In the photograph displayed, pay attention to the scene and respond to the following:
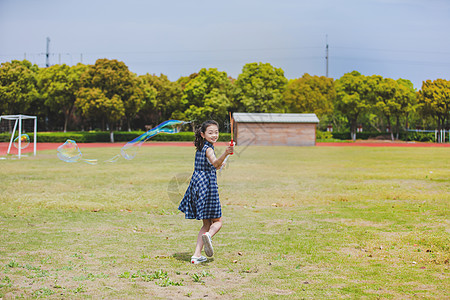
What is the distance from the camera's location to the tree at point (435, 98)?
57781 mm

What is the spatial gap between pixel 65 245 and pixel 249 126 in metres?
44.1

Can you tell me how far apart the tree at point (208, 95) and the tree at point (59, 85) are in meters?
15.1

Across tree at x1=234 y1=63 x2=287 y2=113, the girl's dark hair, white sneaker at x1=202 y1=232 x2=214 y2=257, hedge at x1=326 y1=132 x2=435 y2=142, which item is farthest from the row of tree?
white sneaker at x1=202 y1=232 x2=214 y2=257

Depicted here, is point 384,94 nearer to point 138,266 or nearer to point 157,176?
point 157,176

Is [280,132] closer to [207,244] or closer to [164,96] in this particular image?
[164,96]

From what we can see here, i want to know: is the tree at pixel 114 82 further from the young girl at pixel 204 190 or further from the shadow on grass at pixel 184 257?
the young girl at pixel 204 190

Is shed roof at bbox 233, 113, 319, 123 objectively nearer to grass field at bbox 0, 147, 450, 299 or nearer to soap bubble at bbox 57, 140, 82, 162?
soap bubble at bbox 57, 140, 82, 162

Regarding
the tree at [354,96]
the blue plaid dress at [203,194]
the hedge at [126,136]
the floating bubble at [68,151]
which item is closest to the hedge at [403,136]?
the hedge at [126,136]

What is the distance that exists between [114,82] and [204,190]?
49220 mm

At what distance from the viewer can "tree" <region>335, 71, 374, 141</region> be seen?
210ft

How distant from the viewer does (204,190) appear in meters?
5.88

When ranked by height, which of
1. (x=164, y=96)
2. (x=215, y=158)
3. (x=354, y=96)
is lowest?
(x=215, y=158)

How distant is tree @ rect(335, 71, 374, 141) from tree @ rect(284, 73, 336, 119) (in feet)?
5.51

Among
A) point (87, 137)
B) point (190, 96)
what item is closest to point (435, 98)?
point (190, 96)
